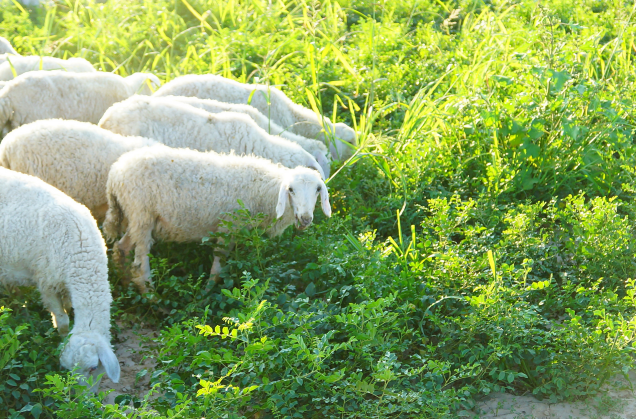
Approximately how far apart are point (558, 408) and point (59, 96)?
429cm

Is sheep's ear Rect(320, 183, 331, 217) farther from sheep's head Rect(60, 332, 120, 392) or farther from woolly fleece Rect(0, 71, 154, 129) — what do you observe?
woolly fleece Rect(0, 71, 154, 129)

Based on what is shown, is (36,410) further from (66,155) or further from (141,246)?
(66,155)

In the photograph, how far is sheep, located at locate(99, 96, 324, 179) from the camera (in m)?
5.16

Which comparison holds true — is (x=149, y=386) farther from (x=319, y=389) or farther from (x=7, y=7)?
(x=7, y=7)

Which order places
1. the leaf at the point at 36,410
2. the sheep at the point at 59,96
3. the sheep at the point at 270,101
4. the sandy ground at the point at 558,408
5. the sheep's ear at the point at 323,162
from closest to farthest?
the leaf at the point at 36,410 < the sandy ground at the point at 558,408 < the sheep at the point at 59,96 < the sheep's ear at the point at 323,162 < the sheep at the point at 270,101

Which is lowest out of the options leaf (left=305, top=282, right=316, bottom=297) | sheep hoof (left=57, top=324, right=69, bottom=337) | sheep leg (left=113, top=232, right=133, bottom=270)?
sheep hoof (left=57, top=324, right=69, bottom=337)

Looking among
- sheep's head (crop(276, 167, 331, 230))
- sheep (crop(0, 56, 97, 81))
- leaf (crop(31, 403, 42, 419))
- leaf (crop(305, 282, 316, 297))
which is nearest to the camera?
leaf (crop(31, 403, 42, 419))

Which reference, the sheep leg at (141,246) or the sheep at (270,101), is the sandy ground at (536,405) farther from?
the sheep at (270,101)

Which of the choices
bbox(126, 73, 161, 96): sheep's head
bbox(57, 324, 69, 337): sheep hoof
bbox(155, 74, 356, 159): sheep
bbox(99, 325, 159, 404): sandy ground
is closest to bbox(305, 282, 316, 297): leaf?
bbox(99, 325, 159, 404): sandy ground

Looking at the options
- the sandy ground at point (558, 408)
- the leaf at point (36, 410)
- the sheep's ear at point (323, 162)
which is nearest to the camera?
the leaf at point (36, 410)

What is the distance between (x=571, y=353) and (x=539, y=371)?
0.60ft

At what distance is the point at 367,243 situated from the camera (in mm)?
4383

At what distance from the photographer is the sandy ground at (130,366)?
3562 millimetres

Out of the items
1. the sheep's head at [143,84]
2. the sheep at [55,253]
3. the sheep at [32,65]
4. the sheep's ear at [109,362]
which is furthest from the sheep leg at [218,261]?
the sheep at [32,65]
